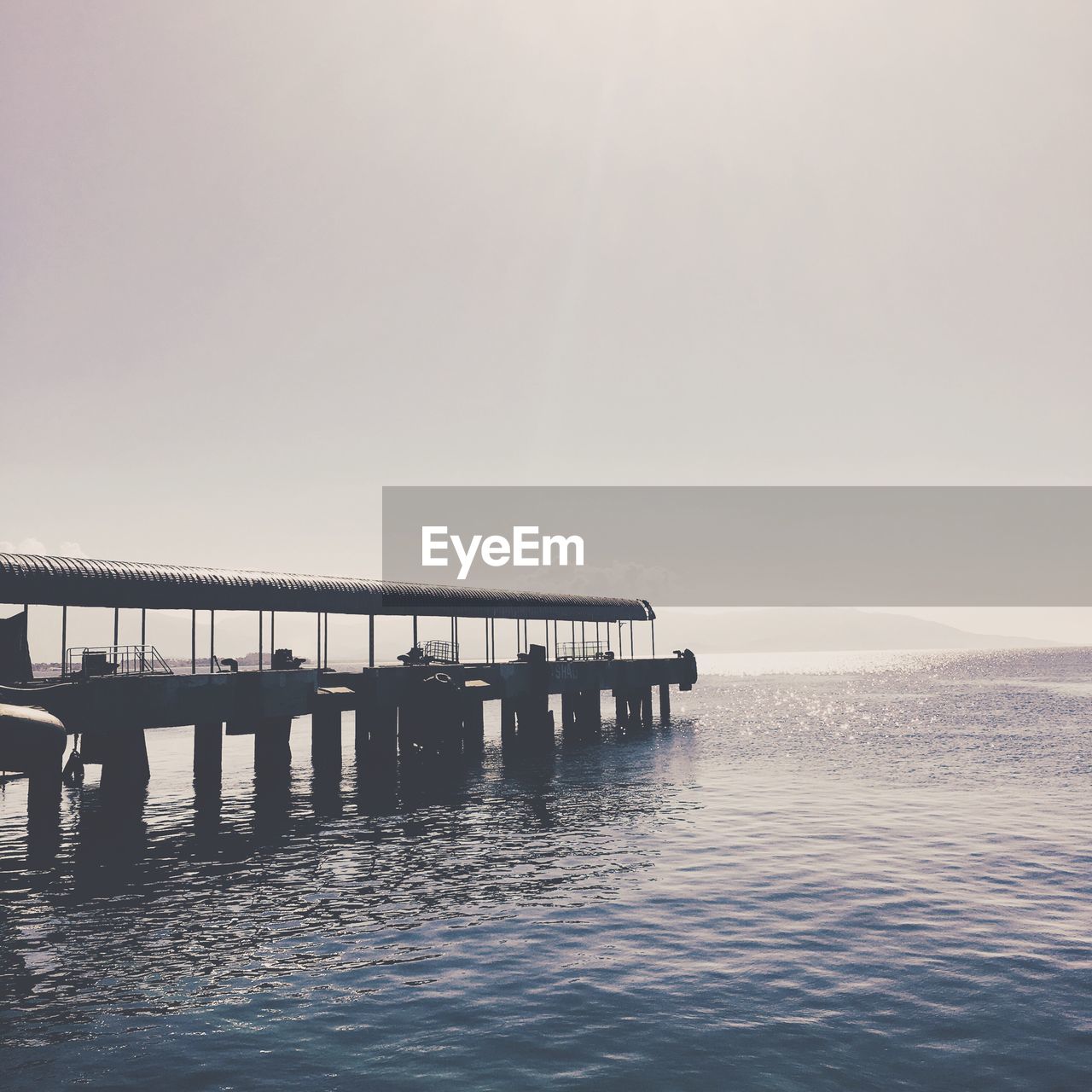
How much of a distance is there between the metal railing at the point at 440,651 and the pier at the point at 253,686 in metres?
0.19

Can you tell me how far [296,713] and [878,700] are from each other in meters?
104

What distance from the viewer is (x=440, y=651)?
191 feet

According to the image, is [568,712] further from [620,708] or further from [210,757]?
[210,757]

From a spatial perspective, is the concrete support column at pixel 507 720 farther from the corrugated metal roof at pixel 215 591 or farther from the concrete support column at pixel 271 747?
the concrete support column at pixel 271 747

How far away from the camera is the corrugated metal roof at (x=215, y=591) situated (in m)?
32.5

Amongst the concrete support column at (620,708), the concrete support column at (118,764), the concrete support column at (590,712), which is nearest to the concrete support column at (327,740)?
the concrete support column at (118,764)

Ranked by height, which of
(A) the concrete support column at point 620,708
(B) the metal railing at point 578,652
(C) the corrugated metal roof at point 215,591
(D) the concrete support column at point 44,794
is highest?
(C) the corrugated metal roof at point 215,591

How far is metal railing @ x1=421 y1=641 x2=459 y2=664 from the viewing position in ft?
184

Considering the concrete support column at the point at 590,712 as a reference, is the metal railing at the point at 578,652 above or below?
above

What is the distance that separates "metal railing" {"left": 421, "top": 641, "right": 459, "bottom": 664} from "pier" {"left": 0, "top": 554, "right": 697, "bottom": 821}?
0.19 meters

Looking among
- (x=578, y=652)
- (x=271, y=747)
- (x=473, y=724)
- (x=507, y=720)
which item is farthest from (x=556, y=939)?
(x=578, y=652)

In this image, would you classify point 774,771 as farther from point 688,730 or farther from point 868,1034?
point 868,1034

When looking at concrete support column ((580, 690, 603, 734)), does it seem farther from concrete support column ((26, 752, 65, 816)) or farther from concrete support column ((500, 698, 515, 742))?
concrete support column ((26, 752, 65, 816))

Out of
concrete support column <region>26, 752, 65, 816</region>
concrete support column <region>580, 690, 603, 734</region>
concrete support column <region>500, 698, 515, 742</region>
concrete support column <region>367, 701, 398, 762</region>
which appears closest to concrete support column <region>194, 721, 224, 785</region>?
concrete support column <region>26, 752, 65, 816</region>
